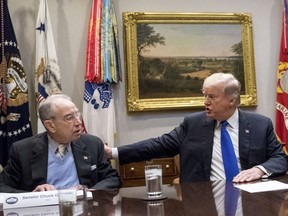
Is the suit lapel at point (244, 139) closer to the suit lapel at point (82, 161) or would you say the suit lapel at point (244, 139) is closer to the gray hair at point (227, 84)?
the gray hair at point (227, 84)

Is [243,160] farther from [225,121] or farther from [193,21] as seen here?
[193,21]

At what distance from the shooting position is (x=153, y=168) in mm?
1762

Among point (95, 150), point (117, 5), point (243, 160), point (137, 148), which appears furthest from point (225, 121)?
point (117, 5)

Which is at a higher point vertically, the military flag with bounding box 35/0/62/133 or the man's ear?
the military flag with bounding box 35/0/62/133

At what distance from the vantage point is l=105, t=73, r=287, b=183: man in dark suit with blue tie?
2.44 m

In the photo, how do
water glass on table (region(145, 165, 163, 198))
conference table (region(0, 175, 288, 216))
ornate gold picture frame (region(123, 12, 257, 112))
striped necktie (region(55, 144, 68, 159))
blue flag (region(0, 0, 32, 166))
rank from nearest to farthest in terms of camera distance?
conference table (region(0, 175, 288, 216)), water glass on table (region(145, 165, 163, 198)), striped necktie (region(55, 144, 68, 159)), blue flag (region(0, 0, 32, 166)), ornate gold picture frame (region(123, 12, 257, 112))

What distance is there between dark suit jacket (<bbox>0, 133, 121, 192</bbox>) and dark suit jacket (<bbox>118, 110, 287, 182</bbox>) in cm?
32

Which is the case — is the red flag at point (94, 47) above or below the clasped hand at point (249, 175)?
above

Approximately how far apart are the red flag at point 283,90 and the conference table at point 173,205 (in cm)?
257

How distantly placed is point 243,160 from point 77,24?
7.94 feet

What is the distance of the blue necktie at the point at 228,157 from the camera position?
2.38 metres

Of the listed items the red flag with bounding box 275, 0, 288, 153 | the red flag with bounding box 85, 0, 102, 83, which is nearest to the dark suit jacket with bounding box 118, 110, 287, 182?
the red flag with bounding box 85, 0, 102, 83

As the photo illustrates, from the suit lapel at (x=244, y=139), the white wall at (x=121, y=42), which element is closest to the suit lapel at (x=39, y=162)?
the suit lapel at (x=244, y=139)

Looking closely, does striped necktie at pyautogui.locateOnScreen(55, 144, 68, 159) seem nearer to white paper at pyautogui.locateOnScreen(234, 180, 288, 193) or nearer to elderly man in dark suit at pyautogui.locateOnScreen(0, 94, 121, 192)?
elderly man in dark suit at pyautogui.locateOnScreen(0, 94, 121, 192)
